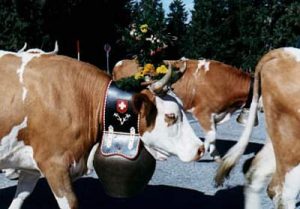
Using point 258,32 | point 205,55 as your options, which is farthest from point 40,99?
point 205,55

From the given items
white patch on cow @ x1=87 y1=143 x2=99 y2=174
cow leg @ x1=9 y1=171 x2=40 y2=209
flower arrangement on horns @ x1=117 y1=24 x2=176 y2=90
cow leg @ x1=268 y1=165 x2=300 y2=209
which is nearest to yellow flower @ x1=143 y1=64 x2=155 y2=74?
flower arrangement on horns @ x1=117 y1=24 x2=176 y2=90

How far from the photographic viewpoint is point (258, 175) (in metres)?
5.68

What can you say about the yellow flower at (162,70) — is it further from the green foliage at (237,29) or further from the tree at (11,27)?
the green foliage at (237,29)

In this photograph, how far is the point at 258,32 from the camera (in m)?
27.6

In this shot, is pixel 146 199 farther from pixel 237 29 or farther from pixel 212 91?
pixel 237 29

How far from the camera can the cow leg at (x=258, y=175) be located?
5.54 m

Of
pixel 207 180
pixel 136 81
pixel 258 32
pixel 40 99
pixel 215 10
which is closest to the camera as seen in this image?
pixel 40 99

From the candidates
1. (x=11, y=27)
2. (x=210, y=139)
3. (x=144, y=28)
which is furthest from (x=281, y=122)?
(x=11, y=27)

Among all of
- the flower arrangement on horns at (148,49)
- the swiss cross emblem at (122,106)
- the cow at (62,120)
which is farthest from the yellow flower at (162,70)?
the swiss cross emblem at (122,106)

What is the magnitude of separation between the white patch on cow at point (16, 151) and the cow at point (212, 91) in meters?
4.91

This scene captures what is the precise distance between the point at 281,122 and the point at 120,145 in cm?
141

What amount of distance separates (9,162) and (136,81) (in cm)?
118

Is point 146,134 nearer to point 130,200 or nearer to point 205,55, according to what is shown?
point 130,200

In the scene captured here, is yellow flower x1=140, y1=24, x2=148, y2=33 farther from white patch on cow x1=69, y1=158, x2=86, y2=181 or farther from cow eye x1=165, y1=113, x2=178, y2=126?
white patch on cow x1=69, y1=158, x2=86, y2=181
